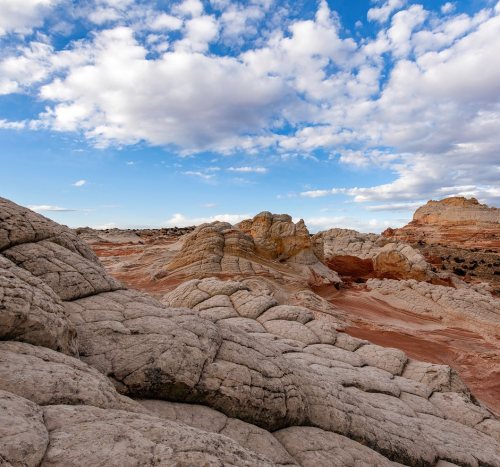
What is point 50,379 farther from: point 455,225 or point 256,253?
point 455,225

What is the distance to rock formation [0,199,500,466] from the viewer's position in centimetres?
305

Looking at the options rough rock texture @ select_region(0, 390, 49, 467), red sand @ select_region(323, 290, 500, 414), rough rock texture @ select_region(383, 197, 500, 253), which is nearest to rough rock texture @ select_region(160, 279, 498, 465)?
rough rock texture @ select_region(0, 390, 49, 467)

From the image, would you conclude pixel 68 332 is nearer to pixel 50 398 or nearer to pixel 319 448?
pixel 50 398

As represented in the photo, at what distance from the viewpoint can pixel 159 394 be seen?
5098 millimetres

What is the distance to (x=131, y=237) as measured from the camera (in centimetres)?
6162

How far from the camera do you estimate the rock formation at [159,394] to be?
3.05m

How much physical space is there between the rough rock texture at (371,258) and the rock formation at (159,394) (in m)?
23.6

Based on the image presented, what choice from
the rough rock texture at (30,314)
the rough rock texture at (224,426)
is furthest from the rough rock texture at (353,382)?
the rough rock texture at (30,314)

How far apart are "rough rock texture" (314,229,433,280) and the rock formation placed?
23647 mm

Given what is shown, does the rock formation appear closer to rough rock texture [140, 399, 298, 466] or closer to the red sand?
rough rock texture [140, 399, 298, 466]

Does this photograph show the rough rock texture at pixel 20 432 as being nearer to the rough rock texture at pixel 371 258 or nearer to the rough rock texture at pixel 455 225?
the rough rock texture at pixel 371 258

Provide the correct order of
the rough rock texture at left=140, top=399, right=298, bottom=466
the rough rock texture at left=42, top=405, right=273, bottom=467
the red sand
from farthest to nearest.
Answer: the red sand → the rough rock texture at left=140, top=399, right=298, bottom=466 → the rough rock texture at left=42, top=405, right=273, bottom=467

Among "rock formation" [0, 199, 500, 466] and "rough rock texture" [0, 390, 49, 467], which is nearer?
"rough rock texture" [0, 390, 49, 467]

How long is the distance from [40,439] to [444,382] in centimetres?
1044
